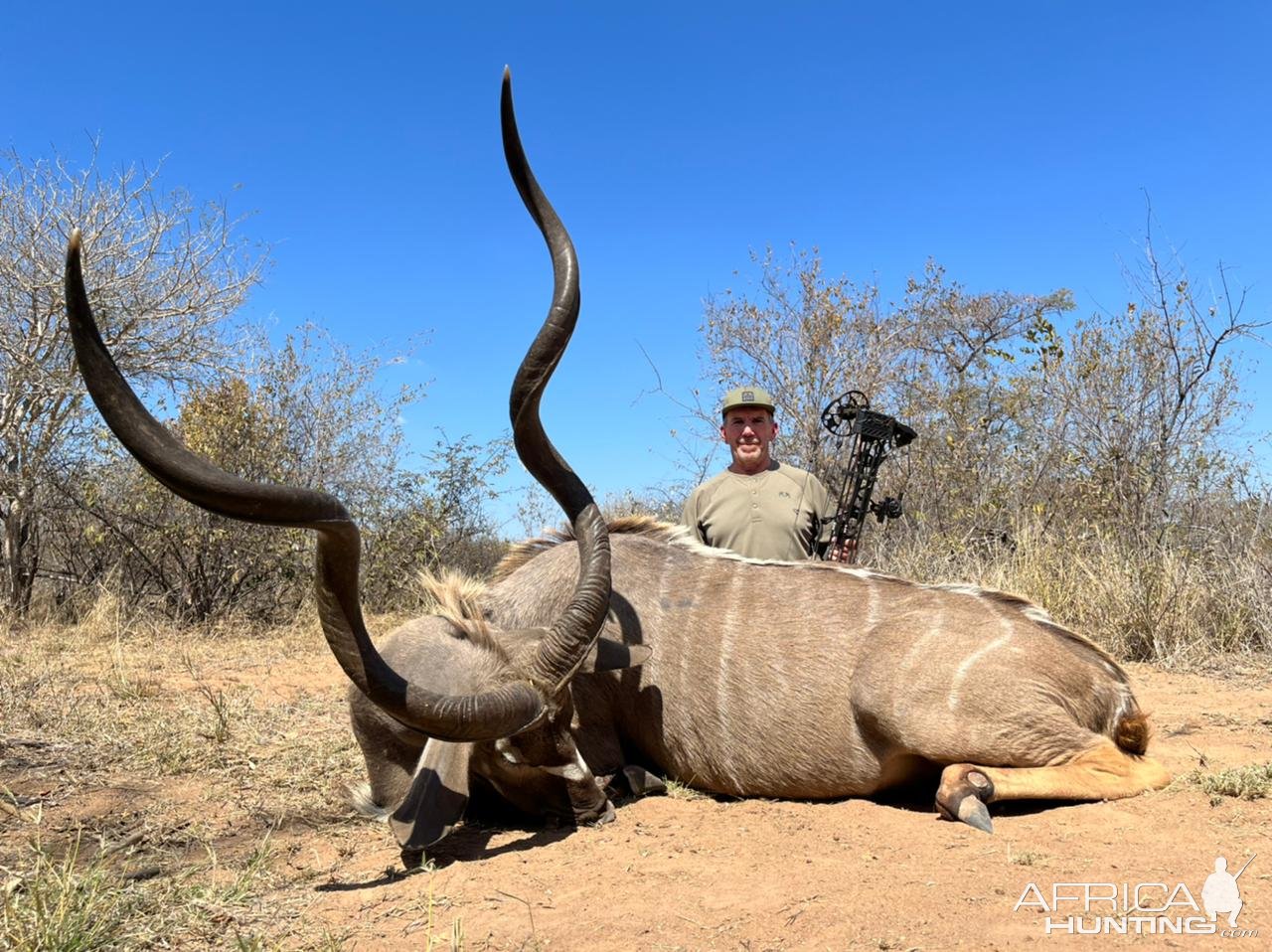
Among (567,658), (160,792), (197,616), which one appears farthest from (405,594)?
(567,658)


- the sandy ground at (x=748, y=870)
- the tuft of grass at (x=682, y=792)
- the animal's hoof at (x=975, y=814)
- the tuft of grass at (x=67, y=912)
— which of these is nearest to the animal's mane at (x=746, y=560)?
the sandy ground at (x=748, y=870)

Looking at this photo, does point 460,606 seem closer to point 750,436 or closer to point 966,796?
point 966,796

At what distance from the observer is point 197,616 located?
27.7ft

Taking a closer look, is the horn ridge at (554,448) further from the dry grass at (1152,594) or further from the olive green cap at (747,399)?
the dry grass at (1152,594)

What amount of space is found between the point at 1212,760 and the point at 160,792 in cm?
407

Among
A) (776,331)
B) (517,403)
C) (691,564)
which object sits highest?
(776,331)

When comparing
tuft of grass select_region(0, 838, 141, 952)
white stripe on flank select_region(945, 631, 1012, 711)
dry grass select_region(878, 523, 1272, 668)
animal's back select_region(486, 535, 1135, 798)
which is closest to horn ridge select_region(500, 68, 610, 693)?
animal's back select_region(486, 535, 1135, 798)

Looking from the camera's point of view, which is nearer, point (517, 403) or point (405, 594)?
point (517, 403)

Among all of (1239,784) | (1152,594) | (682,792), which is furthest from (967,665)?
(1152,594)

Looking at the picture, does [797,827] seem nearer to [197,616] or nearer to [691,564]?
[691,564]

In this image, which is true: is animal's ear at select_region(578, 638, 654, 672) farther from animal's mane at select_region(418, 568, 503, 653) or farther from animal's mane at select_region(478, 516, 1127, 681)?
animal's mane at select_region(478, 516, 1127, 681)

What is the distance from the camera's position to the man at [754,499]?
5246mm

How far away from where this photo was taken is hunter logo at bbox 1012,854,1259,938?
2.17 meters

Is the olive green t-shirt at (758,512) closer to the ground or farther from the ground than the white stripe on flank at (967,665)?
farther from the ground
